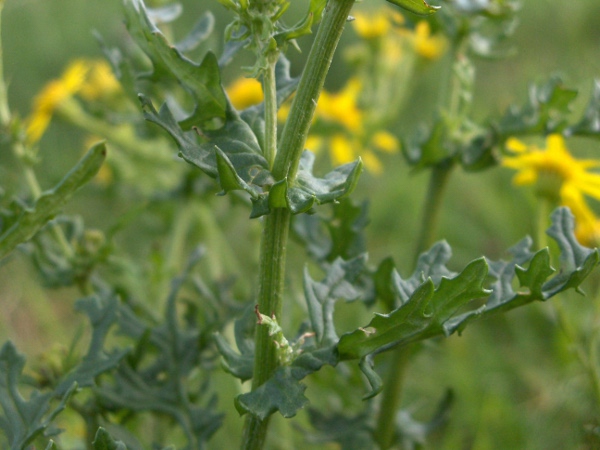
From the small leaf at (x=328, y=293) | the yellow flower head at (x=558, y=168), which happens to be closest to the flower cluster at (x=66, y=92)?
the small leaf at (x=328, y=293)

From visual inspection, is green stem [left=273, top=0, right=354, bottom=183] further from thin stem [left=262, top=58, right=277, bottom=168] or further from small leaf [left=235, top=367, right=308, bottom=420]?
small leaf [left=235, top=367, right=308, bottom=420]

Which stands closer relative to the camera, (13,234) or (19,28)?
(13,234)

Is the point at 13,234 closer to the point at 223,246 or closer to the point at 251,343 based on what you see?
the point at 251,343

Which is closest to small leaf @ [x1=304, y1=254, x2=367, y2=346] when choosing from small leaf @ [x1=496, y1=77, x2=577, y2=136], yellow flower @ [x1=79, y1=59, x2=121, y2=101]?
small leaf @ [x1=496, y1=77, x2=577, y2=136]

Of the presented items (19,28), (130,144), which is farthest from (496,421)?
(19,28)

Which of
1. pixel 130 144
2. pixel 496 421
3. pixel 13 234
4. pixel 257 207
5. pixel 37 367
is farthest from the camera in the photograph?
pixel 130 144

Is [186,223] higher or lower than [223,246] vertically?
higher
